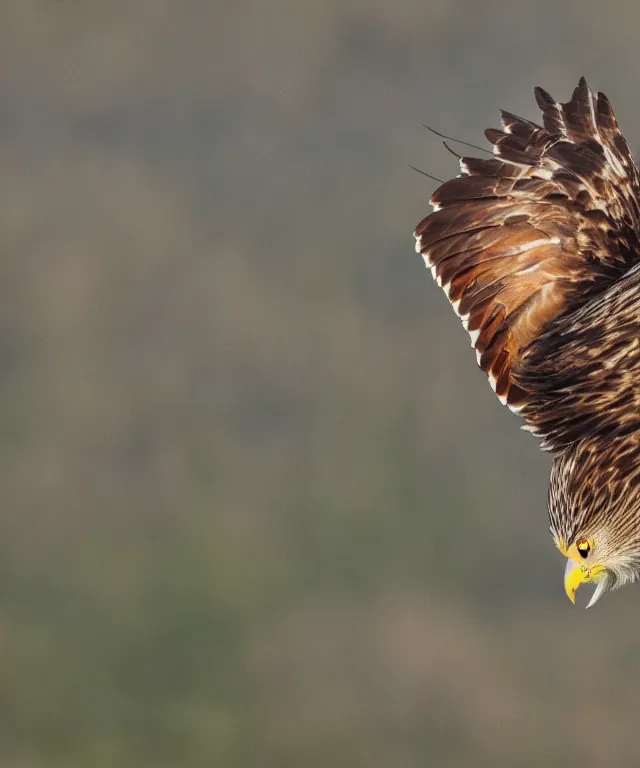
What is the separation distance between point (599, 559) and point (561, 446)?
17.1 inches

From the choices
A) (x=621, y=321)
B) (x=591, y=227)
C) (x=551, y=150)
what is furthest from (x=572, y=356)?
(x=551, y=150)

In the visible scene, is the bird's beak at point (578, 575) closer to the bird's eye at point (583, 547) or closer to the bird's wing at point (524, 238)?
the bird's eye at point (583, 547)

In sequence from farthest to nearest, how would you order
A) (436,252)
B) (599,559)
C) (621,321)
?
(436,252)
(599,559)
(621,321)

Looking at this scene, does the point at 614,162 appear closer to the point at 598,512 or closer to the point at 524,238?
the point at 524,238

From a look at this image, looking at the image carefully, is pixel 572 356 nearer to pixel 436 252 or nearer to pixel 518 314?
pixel 518 314

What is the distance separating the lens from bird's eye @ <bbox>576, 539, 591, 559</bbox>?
4.58 m

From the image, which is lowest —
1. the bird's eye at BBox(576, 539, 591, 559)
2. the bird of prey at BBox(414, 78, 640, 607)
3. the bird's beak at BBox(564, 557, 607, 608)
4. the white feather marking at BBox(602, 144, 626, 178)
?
the bird's beak at BBox(564, 557, 607, 608)

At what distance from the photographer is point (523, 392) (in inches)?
186

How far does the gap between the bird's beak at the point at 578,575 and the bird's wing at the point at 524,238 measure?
1.93 feet

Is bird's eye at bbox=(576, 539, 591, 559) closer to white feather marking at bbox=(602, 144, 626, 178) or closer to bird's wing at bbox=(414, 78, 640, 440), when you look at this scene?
bird's wing at bbox=(414, 78, 640, 440)

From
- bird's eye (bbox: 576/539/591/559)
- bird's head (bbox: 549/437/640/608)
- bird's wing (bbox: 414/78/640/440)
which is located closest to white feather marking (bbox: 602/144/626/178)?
bird's wing (bbox: 414/78/640/440)

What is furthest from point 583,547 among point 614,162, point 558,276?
point 614,162

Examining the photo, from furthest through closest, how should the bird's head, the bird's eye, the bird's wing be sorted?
the bird's wing → the bird's eye → the bird's head

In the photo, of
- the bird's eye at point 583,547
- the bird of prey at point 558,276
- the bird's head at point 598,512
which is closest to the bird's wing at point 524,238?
the bird of prey at point 558,276
